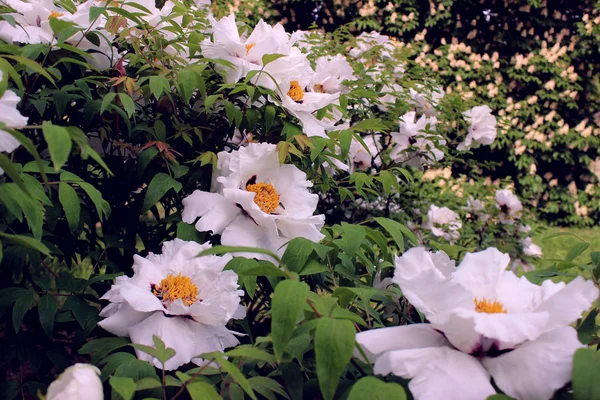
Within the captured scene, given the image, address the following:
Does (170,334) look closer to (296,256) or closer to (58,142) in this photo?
(296,256)

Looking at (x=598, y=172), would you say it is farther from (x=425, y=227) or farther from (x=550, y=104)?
(x=425, y=227)

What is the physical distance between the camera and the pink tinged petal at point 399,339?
0.74 meters

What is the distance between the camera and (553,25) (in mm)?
6973

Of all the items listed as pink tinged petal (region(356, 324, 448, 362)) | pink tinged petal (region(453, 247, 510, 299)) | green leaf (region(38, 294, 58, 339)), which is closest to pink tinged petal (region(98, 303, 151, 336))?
green leaf (region(38, 294, 58, 339))

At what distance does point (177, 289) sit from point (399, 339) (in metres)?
0.52

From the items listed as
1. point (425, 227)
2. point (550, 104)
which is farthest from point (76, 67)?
point (550, 104)

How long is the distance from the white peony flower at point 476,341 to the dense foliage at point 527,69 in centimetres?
610

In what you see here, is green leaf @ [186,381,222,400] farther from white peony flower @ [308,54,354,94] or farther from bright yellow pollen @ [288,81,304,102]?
white peony flower @ [308,54,354,94]

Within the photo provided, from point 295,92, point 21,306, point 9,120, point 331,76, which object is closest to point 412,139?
point 331,76

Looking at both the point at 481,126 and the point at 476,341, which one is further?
the point at 481,126

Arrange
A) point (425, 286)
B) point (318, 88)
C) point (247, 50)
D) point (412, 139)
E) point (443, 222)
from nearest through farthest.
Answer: point (425, 286), point (247, 50), point (318, 88), point (412, 139), point (443, 222)

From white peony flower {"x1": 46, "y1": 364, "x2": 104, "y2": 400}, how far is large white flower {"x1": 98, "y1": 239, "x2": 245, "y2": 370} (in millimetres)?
293

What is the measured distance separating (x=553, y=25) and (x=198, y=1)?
597 centimetres

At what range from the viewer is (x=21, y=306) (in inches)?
44.4
